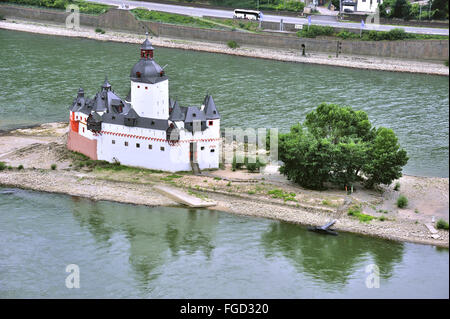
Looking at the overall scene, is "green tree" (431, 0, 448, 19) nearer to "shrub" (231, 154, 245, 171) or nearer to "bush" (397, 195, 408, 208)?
"shrub" (231, 154, 245, 171)

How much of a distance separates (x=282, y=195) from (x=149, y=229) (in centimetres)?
943

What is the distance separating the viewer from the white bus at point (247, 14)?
11944 centimetres

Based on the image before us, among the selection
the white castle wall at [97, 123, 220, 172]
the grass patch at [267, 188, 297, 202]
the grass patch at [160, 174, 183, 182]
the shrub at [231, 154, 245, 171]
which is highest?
the white castle wall at [97, 123, 220, 172]

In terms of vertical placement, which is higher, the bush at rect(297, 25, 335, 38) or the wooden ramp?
the bush at rect(297, 25, 335, 38)

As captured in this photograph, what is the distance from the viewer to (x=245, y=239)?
54.9m

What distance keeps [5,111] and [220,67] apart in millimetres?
29610

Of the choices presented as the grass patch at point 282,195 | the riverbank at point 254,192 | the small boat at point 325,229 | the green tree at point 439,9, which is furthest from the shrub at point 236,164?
the green tree at point 439,9

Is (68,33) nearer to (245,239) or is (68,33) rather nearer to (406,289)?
(245,239)

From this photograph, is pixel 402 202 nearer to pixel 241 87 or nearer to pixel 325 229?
pixel 325 229

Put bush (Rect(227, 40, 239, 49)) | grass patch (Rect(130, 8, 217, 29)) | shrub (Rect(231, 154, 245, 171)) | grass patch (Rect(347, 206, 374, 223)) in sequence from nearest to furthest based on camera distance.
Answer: grass patch (Rect(347, 206, 374, 223)) → shrub (Rect(231, 154, 245, 171)) → bush (Rect(227, 40, 239, 49)) → grass patch (Rect(130, 8, 217, 29))

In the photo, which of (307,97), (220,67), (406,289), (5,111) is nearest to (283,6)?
(220,67)

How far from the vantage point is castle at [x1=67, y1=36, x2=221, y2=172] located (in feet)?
204

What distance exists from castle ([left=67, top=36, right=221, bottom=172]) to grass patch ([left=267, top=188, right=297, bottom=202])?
6077 mm

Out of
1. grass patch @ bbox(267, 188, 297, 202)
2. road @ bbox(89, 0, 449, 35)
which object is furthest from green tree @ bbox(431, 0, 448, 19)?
grass patch @ bbox(267, 188, 297, 202)
